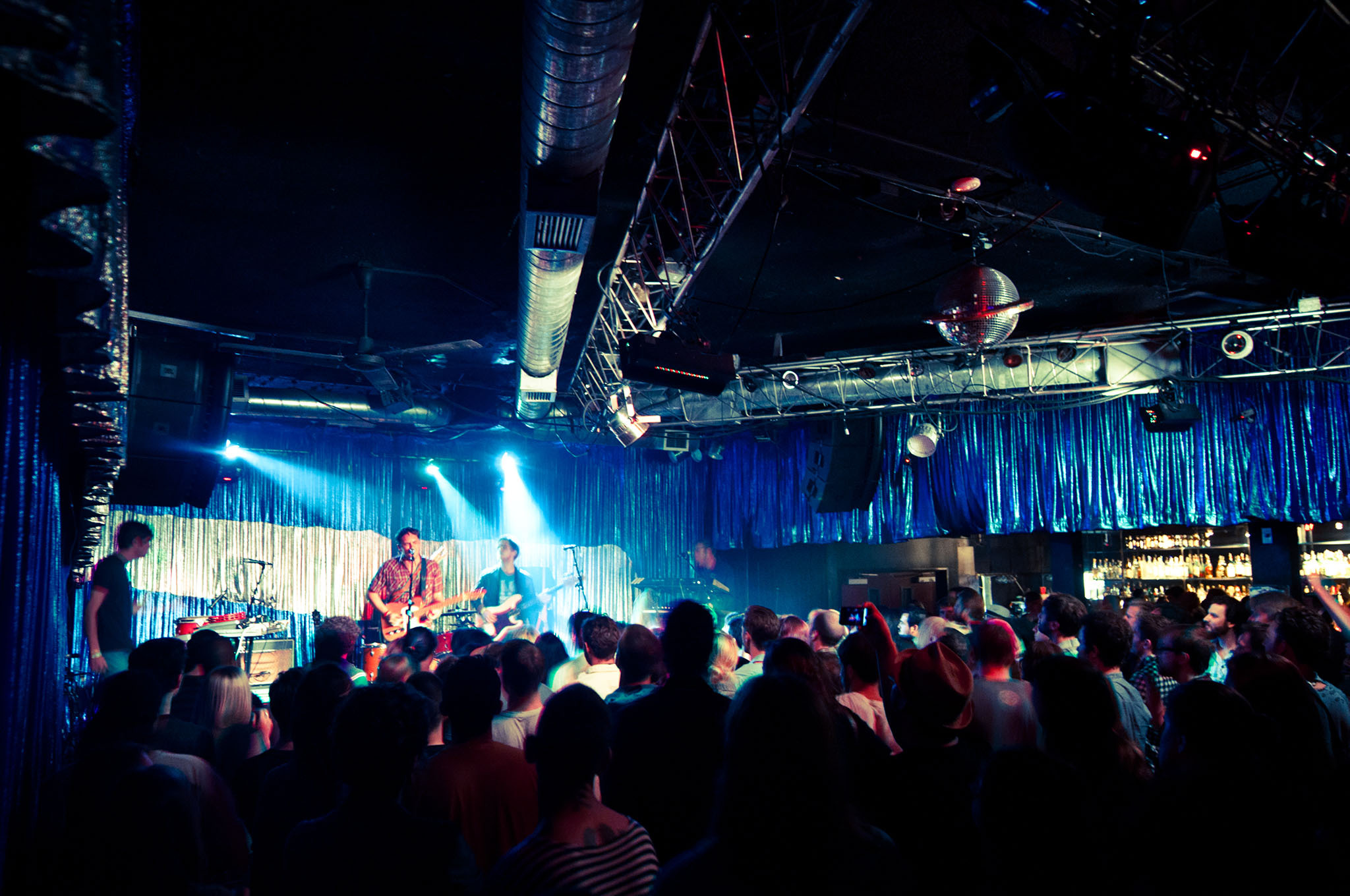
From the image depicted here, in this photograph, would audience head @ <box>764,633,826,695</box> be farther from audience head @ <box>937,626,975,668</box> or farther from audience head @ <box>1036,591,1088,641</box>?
audience head @ <box>1036,591,1088,641</box>

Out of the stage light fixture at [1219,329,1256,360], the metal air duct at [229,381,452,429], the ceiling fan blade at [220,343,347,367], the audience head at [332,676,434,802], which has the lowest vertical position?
the audience head at [332,676,434,802]

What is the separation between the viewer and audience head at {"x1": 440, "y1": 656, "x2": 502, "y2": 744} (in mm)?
2441

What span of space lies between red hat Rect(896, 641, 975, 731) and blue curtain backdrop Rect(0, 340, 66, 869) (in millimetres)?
2323

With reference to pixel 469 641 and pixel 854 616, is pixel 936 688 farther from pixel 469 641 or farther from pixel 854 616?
pixel 469 641

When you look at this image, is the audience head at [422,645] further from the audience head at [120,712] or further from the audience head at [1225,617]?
the audience head at [1225,617]

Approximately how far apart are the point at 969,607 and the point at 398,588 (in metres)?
6.06

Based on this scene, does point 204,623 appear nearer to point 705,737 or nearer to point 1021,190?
point 705,737

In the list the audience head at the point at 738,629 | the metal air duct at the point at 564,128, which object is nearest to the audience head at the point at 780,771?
the metal air duct at the point at 564,128

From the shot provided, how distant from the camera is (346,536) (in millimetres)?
12367

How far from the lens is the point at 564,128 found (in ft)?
11.9

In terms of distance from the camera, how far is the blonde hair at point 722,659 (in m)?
4.16

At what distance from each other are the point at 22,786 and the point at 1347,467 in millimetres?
10522

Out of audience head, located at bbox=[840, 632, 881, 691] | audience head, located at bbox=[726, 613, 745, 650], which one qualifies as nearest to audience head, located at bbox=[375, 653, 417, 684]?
audience head, located at bbox=[840, 632, 881, 691]

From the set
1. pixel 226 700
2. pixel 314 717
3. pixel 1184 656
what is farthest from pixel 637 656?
pixel 1184 656
